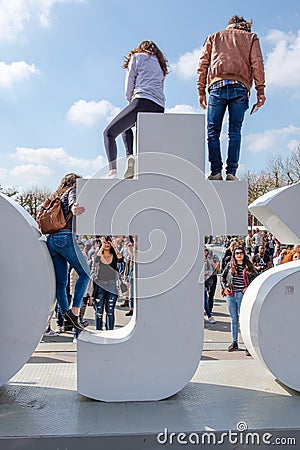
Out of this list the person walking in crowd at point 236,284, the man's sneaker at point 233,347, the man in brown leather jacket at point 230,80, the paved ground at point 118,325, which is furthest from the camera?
the person walking in crowd at point 236,284

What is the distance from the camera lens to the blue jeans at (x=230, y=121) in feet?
14.6

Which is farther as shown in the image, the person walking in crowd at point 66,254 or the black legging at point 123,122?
the person walking in crowd at point 66,254

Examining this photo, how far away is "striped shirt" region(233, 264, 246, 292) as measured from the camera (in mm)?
6957

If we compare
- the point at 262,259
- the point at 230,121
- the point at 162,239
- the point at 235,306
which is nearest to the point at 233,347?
the point at 235,306

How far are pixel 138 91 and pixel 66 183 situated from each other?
118 centimetres

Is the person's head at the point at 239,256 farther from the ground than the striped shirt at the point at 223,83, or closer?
closer

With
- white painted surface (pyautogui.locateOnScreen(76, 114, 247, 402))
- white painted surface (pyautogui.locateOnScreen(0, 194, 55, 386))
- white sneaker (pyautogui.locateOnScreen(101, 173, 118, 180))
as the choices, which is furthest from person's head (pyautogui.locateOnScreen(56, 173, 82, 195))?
white painted surface (pyautogui.locateOnScreen(0, 194, 55, 386))

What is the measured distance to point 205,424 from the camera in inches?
136

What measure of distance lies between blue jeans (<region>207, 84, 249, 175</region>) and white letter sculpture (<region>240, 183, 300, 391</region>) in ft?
1.90

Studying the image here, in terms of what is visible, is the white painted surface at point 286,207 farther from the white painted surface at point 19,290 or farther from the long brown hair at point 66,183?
the white painted surface at point 19,290

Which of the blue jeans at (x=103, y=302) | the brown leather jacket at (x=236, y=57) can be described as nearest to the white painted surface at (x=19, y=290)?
the brown leather jacket at (x=236, y=57)

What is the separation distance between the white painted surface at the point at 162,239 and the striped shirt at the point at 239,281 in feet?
9.83

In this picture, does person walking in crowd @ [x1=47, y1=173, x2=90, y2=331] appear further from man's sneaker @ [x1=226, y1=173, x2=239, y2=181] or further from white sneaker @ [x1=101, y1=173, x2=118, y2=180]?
man's sneaker @ [x1=226, y1=173, x2=239, y2=181]

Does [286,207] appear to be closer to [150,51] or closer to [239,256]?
[150,51]
